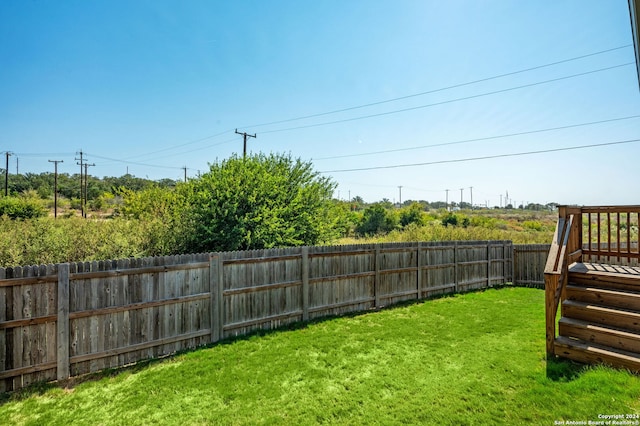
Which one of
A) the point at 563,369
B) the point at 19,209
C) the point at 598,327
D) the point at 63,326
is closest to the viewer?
the point at 563,369

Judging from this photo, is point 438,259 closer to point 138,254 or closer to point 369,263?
point 369,263

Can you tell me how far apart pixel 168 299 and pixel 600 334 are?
579cm

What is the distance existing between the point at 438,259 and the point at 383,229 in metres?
21.0

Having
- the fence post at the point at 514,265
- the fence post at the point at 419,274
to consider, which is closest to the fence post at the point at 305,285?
the fence post at the point at 419,274

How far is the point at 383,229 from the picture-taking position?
29.1 m

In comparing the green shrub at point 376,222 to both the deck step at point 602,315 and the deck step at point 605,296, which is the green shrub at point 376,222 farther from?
the deck step at point 602,315

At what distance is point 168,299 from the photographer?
14.6 feet

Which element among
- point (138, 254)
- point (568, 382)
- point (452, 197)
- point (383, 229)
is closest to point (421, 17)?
point (568, 382)

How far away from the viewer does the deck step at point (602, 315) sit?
12.0 feet

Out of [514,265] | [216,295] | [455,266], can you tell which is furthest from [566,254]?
[514,265]

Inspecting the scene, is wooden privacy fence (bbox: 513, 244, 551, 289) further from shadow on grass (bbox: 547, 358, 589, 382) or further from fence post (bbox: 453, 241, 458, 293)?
shadow on grass (bbox: 547, 358, 589, 382)

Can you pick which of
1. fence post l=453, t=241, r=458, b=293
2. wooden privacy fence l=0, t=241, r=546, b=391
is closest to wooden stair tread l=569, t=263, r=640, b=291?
wooden privacy fence l=0, t=241, r=546, b=391

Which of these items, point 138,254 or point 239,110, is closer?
point 138,254

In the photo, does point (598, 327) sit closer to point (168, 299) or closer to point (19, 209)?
A: point (168, 299)
